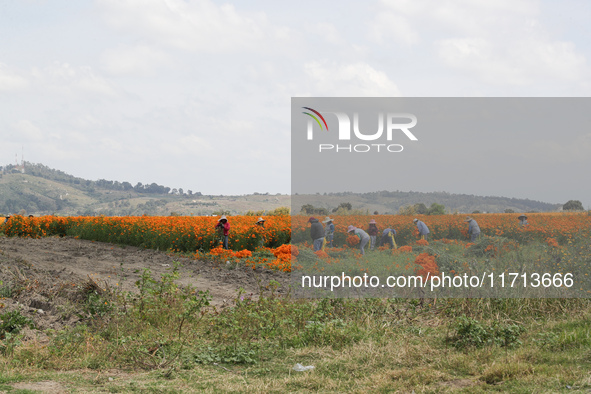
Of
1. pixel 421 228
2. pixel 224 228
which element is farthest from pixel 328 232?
pixel 224 228

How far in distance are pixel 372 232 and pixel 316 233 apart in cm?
95

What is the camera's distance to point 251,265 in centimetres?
1364

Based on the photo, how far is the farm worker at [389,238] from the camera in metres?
8.38

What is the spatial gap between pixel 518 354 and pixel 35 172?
503ft

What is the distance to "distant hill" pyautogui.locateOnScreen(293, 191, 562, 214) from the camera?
27.2ft

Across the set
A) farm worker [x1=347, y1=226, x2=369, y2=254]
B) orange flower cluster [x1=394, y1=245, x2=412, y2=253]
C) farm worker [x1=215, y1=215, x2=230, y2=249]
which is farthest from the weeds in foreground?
farm worker [x1=215, y1=215, x2=230, y2=249]

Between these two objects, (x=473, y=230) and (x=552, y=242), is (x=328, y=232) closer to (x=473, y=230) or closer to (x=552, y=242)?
(x=473, y=230)

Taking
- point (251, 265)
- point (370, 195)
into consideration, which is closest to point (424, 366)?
point (370, 195)

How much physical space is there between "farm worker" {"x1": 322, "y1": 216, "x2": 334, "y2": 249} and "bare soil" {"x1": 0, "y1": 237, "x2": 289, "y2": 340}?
137 centimetres

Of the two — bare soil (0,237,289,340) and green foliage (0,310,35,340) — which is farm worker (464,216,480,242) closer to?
bare soil (0,237,289,340)

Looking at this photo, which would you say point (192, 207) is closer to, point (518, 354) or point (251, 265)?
point (251, 265)

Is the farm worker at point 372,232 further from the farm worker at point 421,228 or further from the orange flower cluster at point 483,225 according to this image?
the farm worker at point 421,228

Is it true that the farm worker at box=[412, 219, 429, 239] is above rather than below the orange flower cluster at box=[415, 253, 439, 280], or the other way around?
above

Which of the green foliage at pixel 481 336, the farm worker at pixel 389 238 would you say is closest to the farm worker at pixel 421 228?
the farm worker at pixel 389 238
